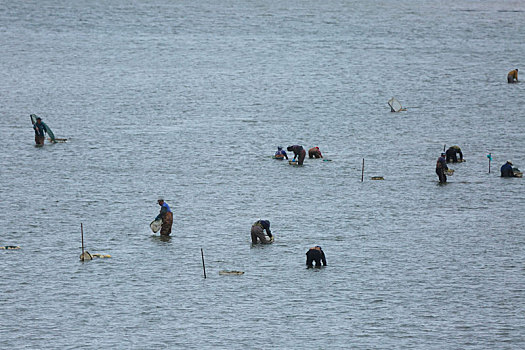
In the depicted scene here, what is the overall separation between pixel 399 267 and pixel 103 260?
13.6 m

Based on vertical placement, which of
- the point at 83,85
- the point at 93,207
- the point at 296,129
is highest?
the point at 83,85

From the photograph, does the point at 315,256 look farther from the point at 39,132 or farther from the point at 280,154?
the point at 39,132

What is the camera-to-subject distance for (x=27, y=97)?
91.3 metres

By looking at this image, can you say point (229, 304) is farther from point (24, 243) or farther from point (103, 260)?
point (24, 243)

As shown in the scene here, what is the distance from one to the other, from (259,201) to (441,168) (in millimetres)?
11493

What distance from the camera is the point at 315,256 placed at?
41875 millimetres

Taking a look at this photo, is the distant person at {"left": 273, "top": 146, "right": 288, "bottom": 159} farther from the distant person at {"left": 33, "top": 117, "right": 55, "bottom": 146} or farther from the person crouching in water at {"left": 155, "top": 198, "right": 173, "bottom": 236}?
the person crouching in water at {"left": 155, "top": 198, "right": 173, "bottom": 236}

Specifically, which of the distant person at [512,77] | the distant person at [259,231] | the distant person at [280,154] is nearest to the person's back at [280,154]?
the distant person at [280,154]

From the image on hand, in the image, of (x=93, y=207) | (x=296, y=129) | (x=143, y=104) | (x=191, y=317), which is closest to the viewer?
(x=191, y=317)

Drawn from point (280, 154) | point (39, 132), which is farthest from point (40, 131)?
point (280, 154)

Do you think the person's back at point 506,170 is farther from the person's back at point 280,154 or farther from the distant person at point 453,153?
the person's back at point 280,154

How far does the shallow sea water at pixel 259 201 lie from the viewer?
1444 inches

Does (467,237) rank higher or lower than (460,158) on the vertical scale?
lower

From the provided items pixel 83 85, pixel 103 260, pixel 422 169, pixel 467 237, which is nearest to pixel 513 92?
pixel 422 169
